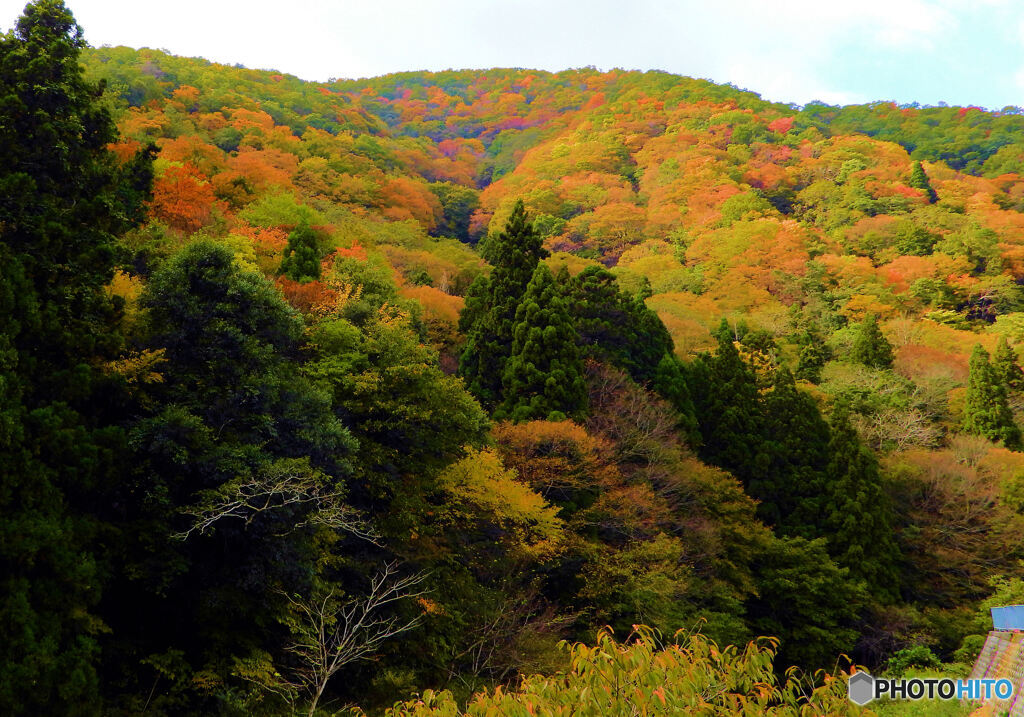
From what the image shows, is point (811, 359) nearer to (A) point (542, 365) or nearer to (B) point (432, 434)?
(A) point (542, 365)

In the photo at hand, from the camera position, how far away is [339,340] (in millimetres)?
16859

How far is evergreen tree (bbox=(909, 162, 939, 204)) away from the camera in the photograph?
56566 millimetres

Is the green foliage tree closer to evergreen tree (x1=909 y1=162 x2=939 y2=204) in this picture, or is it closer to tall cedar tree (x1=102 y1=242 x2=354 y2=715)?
tall cedar tree (x1=102 y1=242 x2=354 y2=715)

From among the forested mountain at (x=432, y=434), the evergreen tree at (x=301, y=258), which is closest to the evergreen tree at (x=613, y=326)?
the forested mountain at (x=432, y=434)

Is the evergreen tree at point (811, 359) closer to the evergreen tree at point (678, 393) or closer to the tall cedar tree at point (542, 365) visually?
the evergreen tree at point (678, 393)

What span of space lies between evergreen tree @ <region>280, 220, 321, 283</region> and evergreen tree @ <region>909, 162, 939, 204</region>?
4873cm

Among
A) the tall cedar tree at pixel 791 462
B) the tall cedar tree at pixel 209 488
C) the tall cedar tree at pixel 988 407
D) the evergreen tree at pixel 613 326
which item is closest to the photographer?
the tall cedar tree at pixel 209 488

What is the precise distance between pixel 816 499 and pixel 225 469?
21.0m

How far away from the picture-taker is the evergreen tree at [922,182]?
2227 inches

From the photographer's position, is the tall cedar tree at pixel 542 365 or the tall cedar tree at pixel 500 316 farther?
the tall cedar tree at pixel 500 316

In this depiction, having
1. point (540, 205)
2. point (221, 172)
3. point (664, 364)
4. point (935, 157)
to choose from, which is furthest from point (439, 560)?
point (935, 157)

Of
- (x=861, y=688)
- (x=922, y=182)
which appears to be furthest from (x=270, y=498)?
(x=922, y=182)

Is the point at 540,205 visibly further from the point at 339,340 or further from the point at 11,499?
the point at 11,499

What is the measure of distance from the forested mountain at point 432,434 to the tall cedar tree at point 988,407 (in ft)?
0.36
